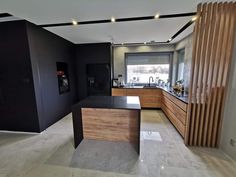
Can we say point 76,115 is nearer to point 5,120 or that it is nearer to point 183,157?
point 183,157

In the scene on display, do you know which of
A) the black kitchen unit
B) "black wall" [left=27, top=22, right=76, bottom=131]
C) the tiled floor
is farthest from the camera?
the black kitchen unit

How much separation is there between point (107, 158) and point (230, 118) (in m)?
2.23

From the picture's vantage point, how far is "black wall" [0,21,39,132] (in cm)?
266

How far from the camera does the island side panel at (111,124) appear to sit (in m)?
2.31

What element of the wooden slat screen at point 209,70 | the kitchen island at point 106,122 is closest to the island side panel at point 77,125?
the kitchen island at point 106,122

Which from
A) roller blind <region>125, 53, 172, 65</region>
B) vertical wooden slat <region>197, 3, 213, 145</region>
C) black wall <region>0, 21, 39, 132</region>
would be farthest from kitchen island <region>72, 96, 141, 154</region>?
roller blind <region>125, 53, 172, 65</region>

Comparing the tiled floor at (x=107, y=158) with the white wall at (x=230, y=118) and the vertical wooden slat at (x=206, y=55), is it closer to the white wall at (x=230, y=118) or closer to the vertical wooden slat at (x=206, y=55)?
the white wall at (x=230, y=118)

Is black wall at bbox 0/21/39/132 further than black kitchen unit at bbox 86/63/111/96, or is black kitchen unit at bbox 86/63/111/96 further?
black kitchen unit at bbox 86/63/111/96

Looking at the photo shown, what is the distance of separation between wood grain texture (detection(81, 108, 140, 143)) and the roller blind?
3299mm

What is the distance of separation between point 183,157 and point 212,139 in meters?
0.77

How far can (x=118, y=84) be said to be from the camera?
4.97 m

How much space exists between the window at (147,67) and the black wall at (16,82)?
354cm

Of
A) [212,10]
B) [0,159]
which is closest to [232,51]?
[212,10]

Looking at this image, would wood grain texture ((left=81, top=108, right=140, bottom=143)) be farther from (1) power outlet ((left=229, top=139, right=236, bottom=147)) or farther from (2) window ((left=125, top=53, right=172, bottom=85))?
(2) window ((left=125, top=53, right=172, bottom=85))
